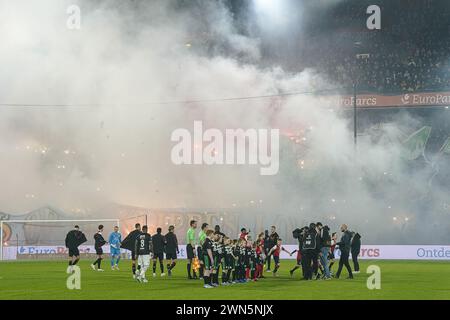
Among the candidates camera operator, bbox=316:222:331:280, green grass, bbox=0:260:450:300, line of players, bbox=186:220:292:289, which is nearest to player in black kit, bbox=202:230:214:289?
line of players, bbox=186:220:292:289

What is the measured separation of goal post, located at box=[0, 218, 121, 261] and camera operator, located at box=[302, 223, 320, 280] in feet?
73.8

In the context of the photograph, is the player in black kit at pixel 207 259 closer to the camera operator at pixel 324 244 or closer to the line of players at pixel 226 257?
the line of players at pixel 226 257

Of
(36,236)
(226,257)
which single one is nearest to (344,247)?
(226,257)

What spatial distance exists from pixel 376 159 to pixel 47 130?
26.7 m

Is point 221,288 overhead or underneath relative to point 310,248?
underneath

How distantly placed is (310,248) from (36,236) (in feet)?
97.7

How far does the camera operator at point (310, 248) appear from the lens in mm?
27328

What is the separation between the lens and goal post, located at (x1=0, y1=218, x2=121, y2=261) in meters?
49.1

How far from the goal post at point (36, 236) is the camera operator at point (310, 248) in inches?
886

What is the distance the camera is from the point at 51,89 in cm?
5209

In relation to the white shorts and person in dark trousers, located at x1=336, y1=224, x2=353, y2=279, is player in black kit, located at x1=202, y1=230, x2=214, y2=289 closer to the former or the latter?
the white shorts

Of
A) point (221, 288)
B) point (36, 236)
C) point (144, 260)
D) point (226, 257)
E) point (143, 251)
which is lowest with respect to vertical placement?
point (221, 288)

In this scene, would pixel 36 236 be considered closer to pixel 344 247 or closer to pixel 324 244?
pixel 344 247

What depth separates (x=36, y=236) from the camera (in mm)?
51750
